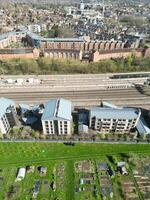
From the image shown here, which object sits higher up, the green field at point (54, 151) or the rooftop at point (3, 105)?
the rooftop at point (3, 105)

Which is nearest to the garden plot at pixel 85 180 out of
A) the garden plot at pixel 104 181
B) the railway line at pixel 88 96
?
the garden plot at pixel 104 181

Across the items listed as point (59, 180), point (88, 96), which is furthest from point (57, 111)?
point (88, 96)

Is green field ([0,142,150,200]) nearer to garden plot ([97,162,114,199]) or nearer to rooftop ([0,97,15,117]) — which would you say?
garden plot ([97,162,114,199])

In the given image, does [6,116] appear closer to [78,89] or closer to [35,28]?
[78,89]

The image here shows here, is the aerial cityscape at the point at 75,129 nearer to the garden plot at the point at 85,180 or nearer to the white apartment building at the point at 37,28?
the garden plot at the point at 85,180

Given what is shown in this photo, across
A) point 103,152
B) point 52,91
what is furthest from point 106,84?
point 103,152

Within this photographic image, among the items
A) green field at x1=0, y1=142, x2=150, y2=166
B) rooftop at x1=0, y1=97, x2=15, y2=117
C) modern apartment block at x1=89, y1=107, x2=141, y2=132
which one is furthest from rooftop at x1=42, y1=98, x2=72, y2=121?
rooftop at x1=0, y1=97, x2=15, y2=117
